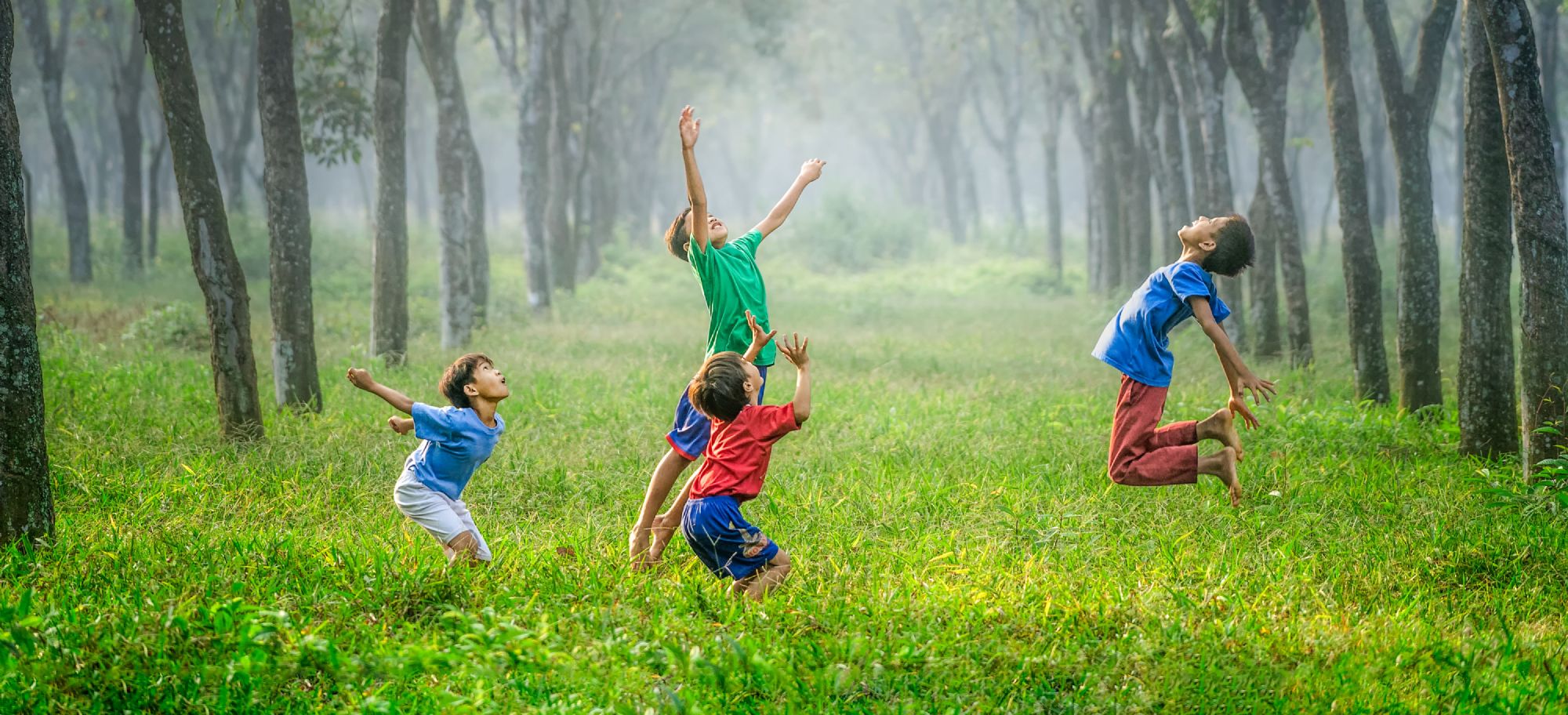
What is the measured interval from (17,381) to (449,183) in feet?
28.6

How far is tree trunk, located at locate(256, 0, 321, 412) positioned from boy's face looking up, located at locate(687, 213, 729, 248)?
4474 millimetres

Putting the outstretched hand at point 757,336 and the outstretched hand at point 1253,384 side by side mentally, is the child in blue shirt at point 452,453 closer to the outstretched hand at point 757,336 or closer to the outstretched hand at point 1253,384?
the outstretched hand at point 757,336

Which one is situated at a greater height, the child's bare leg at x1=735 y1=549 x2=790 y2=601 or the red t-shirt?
the red t-shirt

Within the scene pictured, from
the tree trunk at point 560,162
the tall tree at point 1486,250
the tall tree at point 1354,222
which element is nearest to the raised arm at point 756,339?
the tall tree at point 1486,250

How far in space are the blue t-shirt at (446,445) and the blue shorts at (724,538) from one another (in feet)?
3.26

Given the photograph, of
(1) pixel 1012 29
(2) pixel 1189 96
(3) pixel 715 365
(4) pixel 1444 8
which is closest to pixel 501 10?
(1) pixel 1012 29

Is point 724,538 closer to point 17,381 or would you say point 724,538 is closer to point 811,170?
point 811,170

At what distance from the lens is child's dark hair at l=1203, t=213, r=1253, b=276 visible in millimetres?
5590

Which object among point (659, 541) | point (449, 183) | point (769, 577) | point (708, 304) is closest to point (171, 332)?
point (449, 183)

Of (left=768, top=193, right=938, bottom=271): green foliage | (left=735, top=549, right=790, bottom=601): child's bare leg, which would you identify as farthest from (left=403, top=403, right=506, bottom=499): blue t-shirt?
(left=768, top=193, right=938, bottom=271): green foliage

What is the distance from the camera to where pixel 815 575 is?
4.91m

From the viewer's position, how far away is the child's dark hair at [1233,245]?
5.59m

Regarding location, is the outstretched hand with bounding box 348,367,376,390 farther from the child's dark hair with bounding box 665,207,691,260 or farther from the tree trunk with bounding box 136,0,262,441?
the tree trunk with bounding box 136,0,262,441

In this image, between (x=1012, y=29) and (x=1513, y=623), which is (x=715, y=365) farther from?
Result: (x=1012, y=29)
